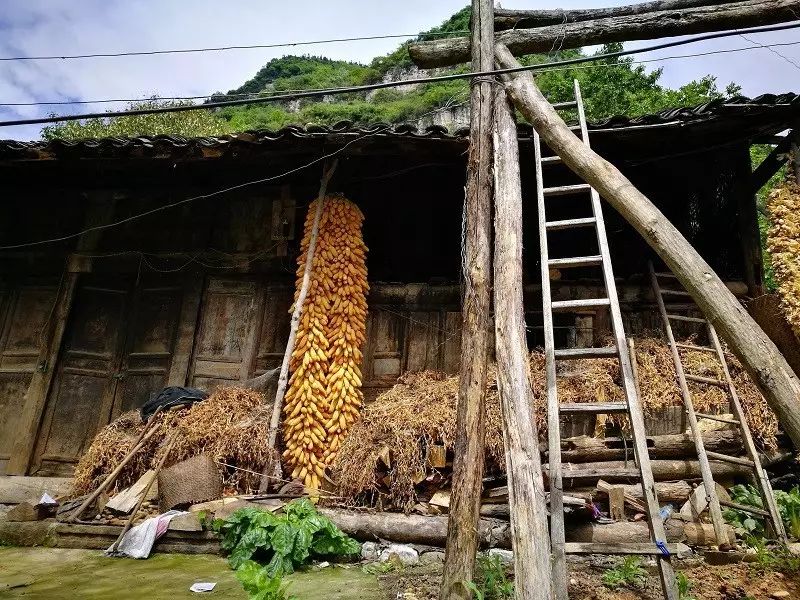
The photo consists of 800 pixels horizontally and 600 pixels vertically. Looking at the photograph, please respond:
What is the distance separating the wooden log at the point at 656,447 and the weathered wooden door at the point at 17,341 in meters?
7.37

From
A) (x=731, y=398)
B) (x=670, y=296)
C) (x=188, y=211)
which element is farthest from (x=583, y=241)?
(x=188, y=211)

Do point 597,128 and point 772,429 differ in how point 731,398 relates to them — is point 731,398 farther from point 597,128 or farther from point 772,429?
point 597,128

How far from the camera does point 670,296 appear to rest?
6.33 m

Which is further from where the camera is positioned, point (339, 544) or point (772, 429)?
point (772, 429)

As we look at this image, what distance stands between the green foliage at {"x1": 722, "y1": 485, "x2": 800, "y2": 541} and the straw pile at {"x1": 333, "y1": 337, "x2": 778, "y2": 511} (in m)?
0.60

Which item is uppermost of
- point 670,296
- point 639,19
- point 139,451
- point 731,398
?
point 639,19

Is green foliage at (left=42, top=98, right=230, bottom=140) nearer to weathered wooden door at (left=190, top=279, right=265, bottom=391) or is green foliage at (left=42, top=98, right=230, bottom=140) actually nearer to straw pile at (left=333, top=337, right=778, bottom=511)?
weathered wooden door at (left=190, top=279, right=265, bottom=391)

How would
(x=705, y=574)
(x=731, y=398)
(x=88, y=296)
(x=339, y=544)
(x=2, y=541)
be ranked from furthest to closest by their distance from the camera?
1. (x=88, y=296)
2. (x=731, y=398)
3. (x=2, y=541)
4. (x=339, y=544)
5. (x=705, y=574)

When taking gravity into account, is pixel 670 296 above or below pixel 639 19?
below

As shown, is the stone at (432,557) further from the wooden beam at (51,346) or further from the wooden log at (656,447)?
the wooden beam at (51,346)

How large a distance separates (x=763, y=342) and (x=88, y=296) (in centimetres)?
813

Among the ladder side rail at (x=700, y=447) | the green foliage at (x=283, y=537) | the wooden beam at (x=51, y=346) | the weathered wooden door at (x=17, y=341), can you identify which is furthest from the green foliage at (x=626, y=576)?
the weathered wooden door at (x=17, y=341)

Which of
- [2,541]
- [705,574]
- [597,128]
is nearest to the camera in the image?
[705,574]

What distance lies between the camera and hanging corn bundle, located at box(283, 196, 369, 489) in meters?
5.18
